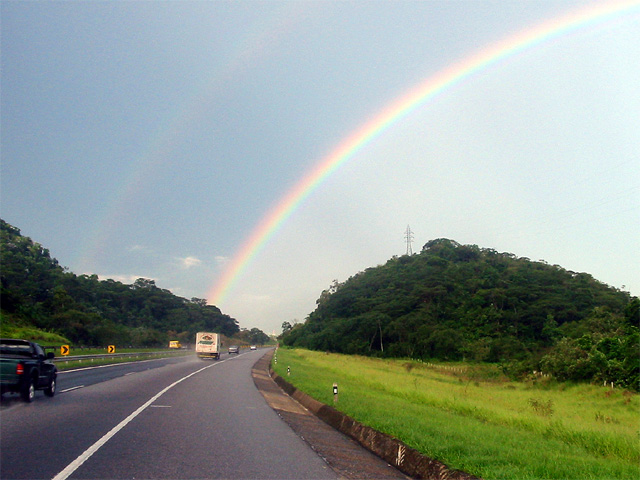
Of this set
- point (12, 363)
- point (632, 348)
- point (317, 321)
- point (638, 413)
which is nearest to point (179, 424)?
point (12, 363)

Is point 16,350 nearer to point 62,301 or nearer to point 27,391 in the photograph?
point 27,391

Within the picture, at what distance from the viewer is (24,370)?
14.4m

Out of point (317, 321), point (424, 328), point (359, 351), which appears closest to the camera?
point (424, 328)

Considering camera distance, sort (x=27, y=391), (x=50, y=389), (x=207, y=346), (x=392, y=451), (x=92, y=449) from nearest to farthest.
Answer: (x=92, y=449) < (x=392, y=451) < (x=27, y=391) < (x=50, y=389) < (x=207, y=346)

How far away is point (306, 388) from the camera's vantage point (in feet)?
67.5

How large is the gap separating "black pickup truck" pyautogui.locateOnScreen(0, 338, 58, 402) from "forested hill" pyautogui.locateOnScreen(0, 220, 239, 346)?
43532mm

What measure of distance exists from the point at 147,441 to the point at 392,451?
13.6ft

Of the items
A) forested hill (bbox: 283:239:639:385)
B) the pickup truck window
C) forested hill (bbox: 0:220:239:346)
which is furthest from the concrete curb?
forested hill (bbox: 0:220:239:346)

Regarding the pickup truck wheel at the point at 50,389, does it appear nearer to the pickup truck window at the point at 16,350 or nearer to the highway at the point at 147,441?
the highway at the point at 147,441

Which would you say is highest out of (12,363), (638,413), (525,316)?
(525,316)

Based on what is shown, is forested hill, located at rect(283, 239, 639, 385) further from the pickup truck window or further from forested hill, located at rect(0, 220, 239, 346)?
the pickup truck window

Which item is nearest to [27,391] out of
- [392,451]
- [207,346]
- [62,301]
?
[392,451]

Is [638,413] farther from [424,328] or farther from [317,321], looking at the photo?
[317,321]

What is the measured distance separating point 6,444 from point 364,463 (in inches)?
222
